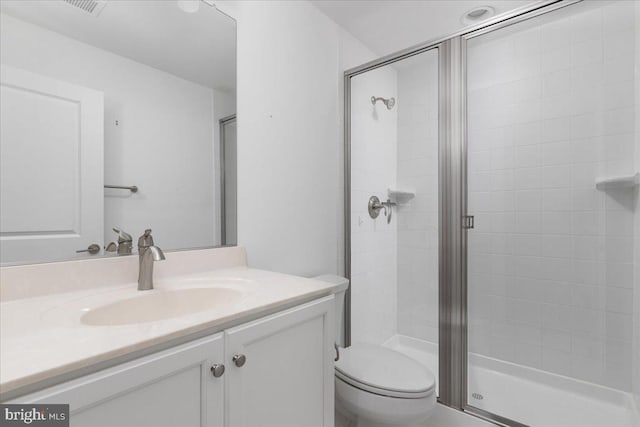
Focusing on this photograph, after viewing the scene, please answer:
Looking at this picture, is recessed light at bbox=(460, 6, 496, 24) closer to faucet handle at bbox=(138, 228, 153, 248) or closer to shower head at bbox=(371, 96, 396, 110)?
shower head at bbox=(371, 96, 396, 110)

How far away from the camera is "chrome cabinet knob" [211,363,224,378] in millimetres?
680

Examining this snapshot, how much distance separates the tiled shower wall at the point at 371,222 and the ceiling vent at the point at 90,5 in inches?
53.1

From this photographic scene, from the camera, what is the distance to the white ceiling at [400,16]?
66.3 inches

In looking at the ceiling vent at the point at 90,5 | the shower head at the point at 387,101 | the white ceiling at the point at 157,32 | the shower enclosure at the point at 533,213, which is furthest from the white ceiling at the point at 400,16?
the ceiling vent at the point at 90,5

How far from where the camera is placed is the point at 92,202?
1.01 metres

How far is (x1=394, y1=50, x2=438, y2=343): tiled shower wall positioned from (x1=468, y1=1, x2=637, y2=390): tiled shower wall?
20 centimetres

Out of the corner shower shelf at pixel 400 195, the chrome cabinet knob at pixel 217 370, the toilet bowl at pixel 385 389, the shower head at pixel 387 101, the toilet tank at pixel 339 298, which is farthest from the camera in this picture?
the shower head at pixel 387 101

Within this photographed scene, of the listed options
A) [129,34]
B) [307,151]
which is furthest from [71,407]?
[307,151]

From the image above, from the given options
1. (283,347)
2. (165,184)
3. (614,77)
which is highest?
(614,77)

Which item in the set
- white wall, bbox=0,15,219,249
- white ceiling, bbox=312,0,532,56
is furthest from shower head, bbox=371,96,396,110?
white wall, bbox=0,15,219,249

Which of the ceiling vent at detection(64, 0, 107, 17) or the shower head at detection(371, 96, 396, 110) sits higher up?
the shower head at detection(371, 96, 396, 110)

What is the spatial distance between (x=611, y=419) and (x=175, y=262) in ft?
6.81

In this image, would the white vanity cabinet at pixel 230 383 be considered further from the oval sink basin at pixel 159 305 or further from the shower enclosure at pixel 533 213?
the shower enclosure at pixel 533 213

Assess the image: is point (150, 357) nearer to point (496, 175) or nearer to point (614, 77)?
point (496, 175)
